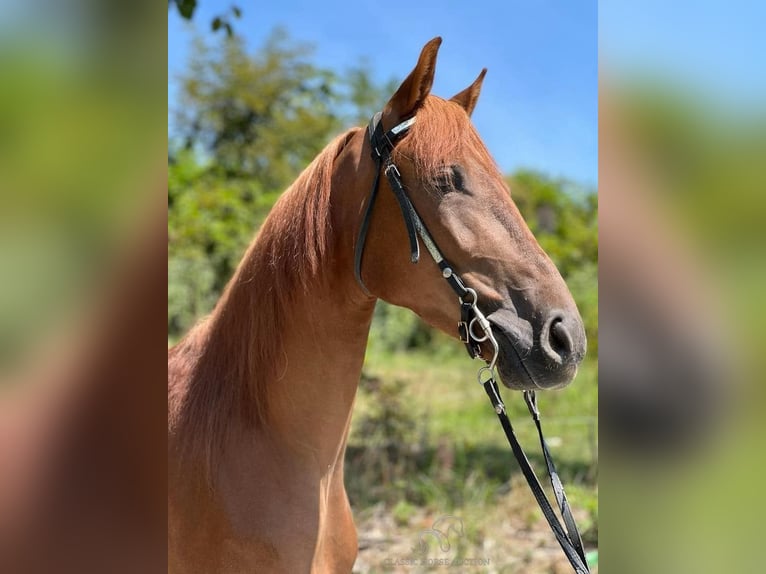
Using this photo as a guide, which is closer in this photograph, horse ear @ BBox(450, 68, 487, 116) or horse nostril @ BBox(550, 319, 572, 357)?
horse nostril @ BBox(550, 319, 572, 357)

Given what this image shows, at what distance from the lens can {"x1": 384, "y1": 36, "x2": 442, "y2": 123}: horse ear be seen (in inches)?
61.6

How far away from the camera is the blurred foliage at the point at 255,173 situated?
5.68 metres

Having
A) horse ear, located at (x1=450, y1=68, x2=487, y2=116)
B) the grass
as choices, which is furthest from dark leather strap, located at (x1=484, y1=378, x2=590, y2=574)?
the grass

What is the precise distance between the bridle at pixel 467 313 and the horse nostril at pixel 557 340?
0.38 feet

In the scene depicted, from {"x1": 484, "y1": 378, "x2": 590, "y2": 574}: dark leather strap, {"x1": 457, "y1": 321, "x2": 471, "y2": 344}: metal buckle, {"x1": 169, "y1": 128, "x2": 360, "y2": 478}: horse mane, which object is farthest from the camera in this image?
{"x1": 169, "y1": 128, "x2": 360, "y2": 478}: horse mane

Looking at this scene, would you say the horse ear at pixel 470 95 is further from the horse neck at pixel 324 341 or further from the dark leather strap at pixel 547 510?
the dark leather strap at pixel 547 510

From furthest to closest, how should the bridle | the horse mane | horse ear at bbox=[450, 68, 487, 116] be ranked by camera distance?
1. horse ear at bbox=[450, 68, 487, 116]
2. the horse mane
3. the bridle

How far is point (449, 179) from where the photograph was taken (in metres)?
1.54

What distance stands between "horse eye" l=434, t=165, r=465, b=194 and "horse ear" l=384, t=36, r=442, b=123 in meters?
0.21

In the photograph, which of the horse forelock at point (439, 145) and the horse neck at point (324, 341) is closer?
the horse forelock at point (439, 145)

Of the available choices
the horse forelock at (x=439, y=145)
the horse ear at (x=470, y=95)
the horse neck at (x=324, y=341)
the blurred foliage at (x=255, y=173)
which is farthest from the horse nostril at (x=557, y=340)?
the blurred foliage at (x=255, y=173)

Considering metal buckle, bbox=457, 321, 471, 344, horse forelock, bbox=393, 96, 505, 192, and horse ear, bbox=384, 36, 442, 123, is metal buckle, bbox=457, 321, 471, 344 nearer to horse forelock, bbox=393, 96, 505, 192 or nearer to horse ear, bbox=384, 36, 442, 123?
horse forelock, bbox=393, 96, 505, 192

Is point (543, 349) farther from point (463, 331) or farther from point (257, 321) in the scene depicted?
point (257, 321)
